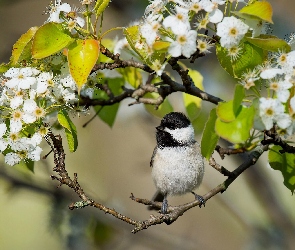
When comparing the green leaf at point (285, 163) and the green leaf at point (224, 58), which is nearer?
the green leaf at point (224, 58)

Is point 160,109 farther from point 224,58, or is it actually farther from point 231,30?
point 231,30

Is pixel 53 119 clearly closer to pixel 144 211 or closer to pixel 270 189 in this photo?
pixel 270 189

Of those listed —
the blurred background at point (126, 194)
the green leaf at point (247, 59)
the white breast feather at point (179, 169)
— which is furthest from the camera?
the blurred background at point (126, 194)

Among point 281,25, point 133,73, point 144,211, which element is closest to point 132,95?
point 133,73

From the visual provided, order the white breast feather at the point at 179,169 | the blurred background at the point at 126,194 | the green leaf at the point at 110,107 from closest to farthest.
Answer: the green leaf at the point at 110,107, the white breast feather at the point at 179,169, the blurred background at the point at 126,194

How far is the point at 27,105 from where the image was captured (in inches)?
74.3

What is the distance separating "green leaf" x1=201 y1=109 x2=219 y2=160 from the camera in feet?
5.54

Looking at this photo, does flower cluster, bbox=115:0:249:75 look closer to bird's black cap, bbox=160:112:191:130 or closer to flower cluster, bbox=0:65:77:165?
flower cluster, bbox=0:65:77:165

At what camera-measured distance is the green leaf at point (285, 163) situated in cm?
200

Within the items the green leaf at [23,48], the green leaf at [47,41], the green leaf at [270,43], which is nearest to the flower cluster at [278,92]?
the green leaf at [270,43]

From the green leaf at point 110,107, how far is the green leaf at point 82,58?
779 millimetres

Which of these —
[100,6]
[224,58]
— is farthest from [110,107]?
[224,58]

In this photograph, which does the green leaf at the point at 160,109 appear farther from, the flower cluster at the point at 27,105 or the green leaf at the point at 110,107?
the flower cluster at the point at 27,105

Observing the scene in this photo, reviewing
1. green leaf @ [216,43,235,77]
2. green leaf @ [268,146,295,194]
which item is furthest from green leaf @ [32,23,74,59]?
green leaf @ [268,146,295,194]
